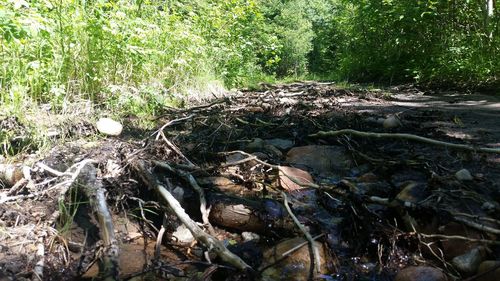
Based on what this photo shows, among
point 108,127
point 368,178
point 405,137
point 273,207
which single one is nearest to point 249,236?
point 273,207

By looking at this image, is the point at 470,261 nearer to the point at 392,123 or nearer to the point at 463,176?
the point at 463,176

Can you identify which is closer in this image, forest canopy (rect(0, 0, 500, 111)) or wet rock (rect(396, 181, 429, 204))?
wet rock (rect(396, 181, 429, 204))

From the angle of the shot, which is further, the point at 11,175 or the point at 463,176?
the point at 11,175

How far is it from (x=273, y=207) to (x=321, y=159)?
3.13 feet

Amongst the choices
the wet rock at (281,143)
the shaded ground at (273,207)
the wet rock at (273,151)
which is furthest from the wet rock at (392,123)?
the wet rock at (273,151)

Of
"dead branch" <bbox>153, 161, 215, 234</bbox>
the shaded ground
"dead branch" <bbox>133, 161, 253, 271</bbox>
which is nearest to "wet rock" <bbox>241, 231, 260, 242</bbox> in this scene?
the shaded ground

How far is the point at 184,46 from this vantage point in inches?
242

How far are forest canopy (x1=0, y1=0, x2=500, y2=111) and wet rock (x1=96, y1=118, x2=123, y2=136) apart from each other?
449 mm

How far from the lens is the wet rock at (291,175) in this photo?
3.08 m

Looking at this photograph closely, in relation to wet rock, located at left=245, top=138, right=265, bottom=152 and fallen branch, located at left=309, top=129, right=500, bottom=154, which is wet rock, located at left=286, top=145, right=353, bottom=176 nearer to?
fallen branch, located at left=309, top=129, right=500, bottom=154

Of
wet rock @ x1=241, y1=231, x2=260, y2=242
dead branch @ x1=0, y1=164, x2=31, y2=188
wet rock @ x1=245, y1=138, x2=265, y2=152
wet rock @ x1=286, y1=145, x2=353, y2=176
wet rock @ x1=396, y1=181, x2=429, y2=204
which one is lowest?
dead branch @ x1=0, y1=164, x2=31, y2=188

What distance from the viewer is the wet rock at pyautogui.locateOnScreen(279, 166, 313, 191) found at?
3.08 meters

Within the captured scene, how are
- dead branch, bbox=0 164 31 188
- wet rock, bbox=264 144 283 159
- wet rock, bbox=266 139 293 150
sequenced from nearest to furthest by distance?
dead branch, bbox=0 164 31 188
wet rock, bbox=264 144 283 159
wet rock, bbox=266 139 293 150

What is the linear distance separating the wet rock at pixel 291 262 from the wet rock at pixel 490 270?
723 millimetres
